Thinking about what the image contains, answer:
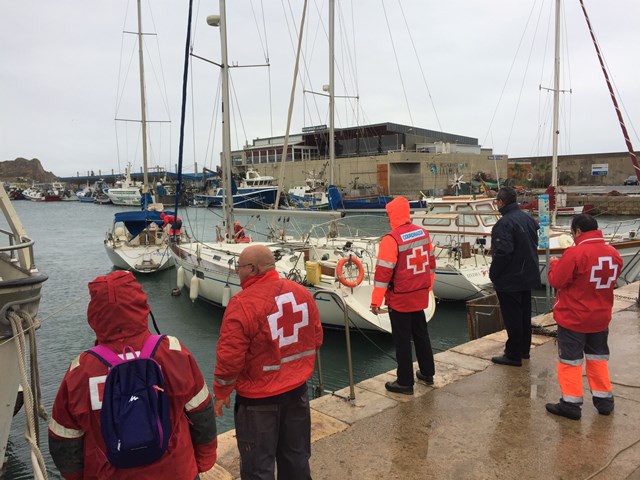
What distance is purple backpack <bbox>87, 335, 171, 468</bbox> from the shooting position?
1.80 m

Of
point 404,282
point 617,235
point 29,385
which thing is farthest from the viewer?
point 617,235

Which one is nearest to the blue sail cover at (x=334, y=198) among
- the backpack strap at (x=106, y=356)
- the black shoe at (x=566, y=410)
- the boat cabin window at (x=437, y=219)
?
the boat cabin window at (x=437, y=219)

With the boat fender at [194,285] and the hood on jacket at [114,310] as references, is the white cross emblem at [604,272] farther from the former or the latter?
the boat fender at [194,285]

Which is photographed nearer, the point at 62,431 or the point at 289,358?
the point at 62,431

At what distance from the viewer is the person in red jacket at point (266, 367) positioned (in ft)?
8.59

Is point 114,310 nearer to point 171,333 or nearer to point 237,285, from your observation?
point 237,285

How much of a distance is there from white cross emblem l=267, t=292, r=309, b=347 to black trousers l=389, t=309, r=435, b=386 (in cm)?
187

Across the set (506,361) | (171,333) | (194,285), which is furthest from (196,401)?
(194,285)

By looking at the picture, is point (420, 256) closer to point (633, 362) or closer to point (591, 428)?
point (591, 428)

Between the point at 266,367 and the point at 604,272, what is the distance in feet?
9.19

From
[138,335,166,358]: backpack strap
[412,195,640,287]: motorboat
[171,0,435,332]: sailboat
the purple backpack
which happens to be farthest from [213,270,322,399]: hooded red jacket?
[412,195,640,287]: motorboat

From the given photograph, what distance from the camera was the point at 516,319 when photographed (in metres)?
5.02

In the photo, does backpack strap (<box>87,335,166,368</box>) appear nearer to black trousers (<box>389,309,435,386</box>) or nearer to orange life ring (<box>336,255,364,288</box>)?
black trousers (<box>389,309,435,386</box>)

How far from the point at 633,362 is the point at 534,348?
1.02 metres
